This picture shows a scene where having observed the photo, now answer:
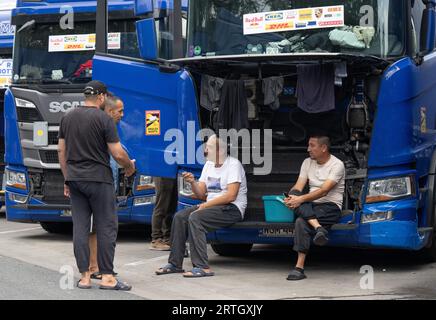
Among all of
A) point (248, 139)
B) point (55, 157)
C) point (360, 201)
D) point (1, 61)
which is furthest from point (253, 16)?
point (1, 61)

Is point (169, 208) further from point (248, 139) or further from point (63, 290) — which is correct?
point (63, 290)

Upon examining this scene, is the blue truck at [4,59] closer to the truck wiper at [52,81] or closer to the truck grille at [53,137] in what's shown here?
the truck wiper at [52,81]

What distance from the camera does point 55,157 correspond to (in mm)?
12508

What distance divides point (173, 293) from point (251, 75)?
2787 mm

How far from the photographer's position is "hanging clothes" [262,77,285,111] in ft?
32.0

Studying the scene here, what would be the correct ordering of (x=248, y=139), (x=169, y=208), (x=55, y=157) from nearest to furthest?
1. (x=248, y=139)
2. (x=169, y=208)
3. (x=55, y=157)

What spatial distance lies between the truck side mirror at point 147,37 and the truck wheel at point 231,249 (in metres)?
2.58

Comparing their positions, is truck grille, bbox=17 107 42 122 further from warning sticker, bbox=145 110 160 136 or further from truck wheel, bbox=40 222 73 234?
warning sticker, bbox=145 110 160 136

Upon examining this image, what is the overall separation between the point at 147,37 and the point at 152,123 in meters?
0.99

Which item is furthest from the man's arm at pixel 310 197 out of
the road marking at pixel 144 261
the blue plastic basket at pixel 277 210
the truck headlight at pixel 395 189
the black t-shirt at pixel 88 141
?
the road marking at pixel 144 261

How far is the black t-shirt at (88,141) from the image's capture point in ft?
27.1

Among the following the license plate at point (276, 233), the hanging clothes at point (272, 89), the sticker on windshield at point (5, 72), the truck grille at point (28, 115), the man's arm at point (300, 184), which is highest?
the hanging clothes at point (272, 89)

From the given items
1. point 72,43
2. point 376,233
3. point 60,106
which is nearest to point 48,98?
point 60,106

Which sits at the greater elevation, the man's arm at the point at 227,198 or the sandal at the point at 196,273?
the man's arm at the point at 227,198
